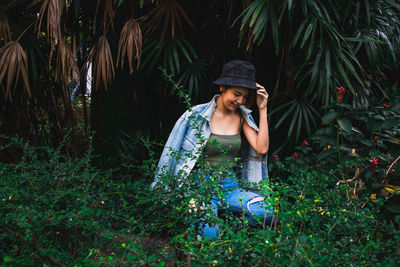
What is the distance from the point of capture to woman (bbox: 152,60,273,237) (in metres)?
2.12

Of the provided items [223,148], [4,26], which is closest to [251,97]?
[223,148]

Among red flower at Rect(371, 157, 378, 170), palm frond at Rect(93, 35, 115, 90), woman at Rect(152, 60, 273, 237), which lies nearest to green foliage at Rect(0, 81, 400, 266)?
red flower at Rect(371, 157, 378, 170)

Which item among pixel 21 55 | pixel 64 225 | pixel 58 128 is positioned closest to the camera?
pixel 64 225

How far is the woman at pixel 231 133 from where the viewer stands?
2.12 m

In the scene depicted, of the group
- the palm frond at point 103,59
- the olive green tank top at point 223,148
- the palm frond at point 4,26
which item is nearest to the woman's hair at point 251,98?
the olive green tank top at point 223,148

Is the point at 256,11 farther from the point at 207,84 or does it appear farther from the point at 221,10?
the point at 207,84

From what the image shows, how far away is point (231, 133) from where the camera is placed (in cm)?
230

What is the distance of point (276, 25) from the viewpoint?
251cm

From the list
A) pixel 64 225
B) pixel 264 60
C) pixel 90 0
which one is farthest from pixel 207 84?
pixel 64 225

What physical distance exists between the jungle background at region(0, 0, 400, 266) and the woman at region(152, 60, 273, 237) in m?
0.20

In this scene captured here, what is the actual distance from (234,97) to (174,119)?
136 cm

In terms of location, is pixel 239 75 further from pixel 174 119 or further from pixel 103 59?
pixel 174 119

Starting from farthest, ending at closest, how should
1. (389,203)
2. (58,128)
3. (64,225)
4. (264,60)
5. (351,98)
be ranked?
(58,128) → (264,60) → (351,98) → (389,203) → (64,225)

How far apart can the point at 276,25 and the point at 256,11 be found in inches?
6.8
